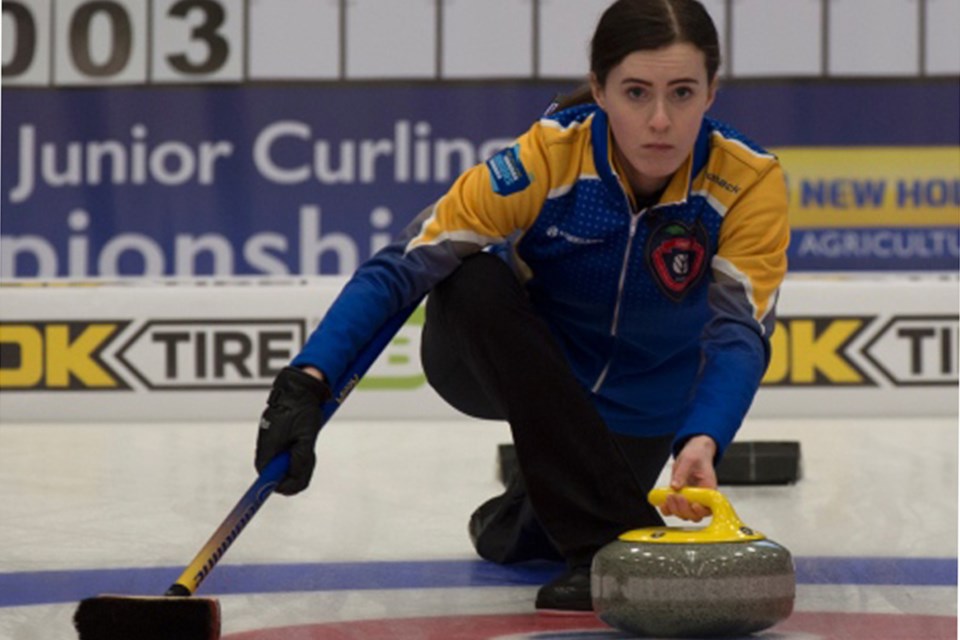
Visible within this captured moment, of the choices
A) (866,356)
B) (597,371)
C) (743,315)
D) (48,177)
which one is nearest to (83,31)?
(48,177)

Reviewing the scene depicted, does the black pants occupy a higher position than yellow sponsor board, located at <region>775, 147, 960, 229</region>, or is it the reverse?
yellow sponsor board, located at <region>775, 147, 960, 229</region>

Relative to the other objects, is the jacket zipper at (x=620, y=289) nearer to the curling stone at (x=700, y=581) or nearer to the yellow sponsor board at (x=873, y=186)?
the curling stone at (x=700, y=581)

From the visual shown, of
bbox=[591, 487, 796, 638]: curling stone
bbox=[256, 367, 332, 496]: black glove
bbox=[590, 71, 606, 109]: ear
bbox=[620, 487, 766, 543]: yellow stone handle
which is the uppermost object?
bbox=[590, 71, 606, 109]: ear

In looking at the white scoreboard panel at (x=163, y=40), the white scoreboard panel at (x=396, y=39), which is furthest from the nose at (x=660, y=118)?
the white scoreboard panel at (x=163, y=40)

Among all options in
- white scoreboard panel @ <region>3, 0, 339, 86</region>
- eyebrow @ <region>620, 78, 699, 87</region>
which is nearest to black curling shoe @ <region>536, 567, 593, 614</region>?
eyebrow @ <region>620, 78, 699, 87</region>

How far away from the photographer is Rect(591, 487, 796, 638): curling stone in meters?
2.06

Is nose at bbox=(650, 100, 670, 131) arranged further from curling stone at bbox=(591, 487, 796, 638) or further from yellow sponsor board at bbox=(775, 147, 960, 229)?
yellow sponsor board at bbox=(775, 147, 960, 229)

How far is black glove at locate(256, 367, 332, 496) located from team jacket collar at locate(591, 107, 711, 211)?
44 centimetres

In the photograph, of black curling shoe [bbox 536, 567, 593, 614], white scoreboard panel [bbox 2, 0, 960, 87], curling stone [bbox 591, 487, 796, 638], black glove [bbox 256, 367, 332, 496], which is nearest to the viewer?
curling stone [bbox 591, 487, 796, 638]

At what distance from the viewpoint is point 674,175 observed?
2.40 meters

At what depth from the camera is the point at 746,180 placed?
240 centimetres

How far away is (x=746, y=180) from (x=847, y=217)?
233 cm

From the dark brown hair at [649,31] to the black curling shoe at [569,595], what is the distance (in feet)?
1.92

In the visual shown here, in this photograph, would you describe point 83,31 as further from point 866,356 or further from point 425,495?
point 866,356
